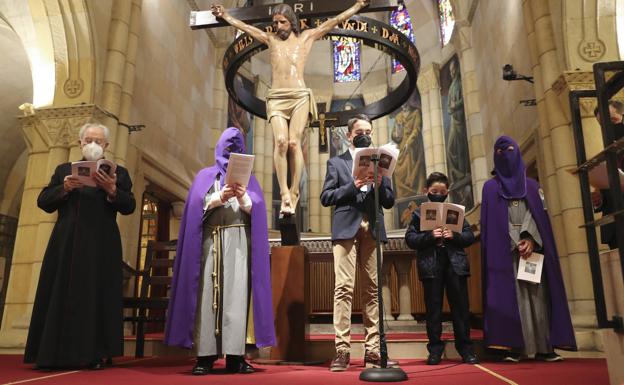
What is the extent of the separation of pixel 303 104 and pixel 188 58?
6.90m

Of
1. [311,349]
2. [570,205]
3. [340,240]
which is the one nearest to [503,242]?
[340,240]

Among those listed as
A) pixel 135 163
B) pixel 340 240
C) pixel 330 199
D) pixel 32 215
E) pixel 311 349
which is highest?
pixel 135 163

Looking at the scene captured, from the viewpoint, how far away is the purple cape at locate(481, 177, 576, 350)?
11.5 feet

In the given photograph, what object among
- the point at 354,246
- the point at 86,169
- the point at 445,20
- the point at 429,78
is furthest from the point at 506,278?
the point at 445,20

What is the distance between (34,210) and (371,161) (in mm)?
5124

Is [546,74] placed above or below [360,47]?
below

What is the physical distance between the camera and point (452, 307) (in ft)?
11.9

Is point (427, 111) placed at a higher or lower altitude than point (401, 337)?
higher

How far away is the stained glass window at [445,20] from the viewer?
43.1 feet

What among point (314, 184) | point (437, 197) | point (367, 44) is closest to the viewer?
point (437, 197)

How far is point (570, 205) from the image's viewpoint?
5.60 metres

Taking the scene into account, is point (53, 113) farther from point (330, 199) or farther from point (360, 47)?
Answer: point (360, 47)

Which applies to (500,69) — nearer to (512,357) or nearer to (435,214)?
(435,214)

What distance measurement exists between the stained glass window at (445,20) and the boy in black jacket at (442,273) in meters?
10.8
